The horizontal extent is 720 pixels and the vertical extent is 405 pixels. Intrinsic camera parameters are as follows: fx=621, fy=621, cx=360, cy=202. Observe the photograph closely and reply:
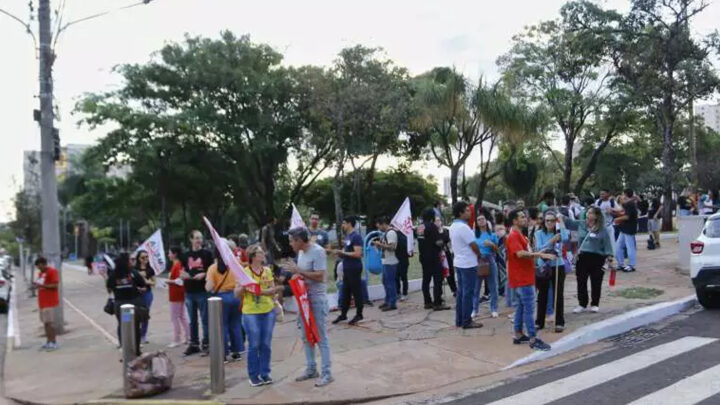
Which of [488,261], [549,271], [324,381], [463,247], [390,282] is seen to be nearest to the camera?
[324,381]

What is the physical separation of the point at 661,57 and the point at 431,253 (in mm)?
14182

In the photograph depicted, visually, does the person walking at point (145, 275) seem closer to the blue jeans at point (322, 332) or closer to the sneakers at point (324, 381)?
the blue jeans at point (322, 332)

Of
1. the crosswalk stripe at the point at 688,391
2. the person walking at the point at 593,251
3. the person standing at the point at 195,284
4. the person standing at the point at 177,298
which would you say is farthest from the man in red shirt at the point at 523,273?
the person standing at the point at 177,298

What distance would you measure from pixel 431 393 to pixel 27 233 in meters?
44.3

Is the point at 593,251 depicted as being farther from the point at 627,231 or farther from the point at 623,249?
the point at 623,249

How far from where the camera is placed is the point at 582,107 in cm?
2836

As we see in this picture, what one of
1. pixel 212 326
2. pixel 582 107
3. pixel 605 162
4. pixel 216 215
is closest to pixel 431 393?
pixel 212 326

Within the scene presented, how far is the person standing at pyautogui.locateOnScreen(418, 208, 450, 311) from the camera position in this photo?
9.80 meters

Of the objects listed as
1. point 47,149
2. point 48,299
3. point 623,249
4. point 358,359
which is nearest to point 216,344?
point 358,359

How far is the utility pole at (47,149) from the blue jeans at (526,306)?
9793mm

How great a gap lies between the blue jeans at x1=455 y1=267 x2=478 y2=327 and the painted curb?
141 centimetres

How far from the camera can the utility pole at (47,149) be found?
1307 cm

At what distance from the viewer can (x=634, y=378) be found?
637 centimetres

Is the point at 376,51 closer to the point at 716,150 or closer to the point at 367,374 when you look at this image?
the point at 367,374
